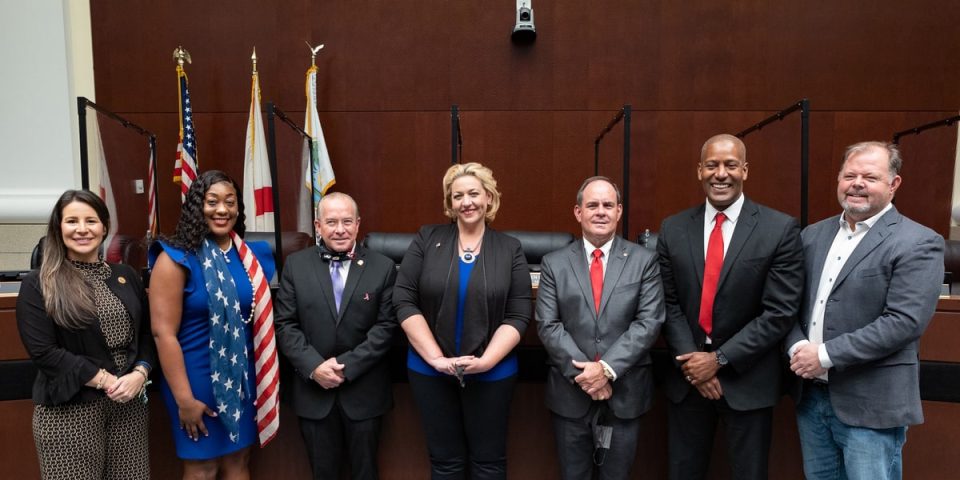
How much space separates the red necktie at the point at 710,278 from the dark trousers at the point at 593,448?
44 centimetres

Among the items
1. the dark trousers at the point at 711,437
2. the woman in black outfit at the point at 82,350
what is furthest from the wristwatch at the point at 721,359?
the woman in black outfit at the point at 82,350

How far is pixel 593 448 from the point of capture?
6.19 ft

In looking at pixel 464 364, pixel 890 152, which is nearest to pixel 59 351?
pixel 464 364

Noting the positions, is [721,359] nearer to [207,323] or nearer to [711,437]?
[711,437]

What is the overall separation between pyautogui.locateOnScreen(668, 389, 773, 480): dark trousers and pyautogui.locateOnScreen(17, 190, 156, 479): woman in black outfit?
194 cm

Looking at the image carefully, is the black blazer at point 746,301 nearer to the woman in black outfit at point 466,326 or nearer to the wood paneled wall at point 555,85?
the woman in black outfit at point 466,326

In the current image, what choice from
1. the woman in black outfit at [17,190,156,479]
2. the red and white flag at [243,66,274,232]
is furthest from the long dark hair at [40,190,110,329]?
the red and white flag at [243,66,274,232]

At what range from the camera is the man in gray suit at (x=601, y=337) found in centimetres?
Result: 181

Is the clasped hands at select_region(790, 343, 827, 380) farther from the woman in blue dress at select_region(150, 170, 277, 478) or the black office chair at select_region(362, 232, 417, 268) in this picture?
the black office chair at select_region(362, 232, 417, 268)

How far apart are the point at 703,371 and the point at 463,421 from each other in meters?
0.89

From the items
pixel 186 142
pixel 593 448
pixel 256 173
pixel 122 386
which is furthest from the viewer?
pixel 256 173

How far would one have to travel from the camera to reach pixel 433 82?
5008 mm

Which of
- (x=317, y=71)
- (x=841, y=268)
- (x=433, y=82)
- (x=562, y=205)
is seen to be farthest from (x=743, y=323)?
(x=317, y=71)

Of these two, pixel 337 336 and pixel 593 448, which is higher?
pixel 337 336
